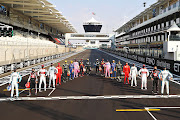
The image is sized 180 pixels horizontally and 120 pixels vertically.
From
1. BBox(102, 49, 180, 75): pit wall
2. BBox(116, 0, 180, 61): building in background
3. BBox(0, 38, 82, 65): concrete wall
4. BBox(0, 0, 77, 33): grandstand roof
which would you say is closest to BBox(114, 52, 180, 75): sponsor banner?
BBox(102, 49, 180, 75): pit wall

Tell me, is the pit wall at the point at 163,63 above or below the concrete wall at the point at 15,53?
below

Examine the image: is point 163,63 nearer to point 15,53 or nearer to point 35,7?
point 15,53

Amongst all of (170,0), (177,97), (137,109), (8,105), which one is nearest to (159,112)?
(137,109)

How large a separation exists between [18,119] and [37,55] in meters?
24.2

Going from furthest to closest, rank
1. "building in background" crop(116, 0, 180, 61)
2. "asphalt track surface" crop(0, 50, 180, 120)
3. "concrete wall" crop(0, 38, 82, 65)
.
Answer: "building in background" crop(116, 0, 180, 61)
"concrete wall" crop(0, 38, 82, 65)
"asphalt track surface" crop(0, 50, 180, 120)

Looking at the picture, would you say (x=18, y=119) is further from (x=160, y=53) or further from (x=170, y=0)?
(x=170, y=0)

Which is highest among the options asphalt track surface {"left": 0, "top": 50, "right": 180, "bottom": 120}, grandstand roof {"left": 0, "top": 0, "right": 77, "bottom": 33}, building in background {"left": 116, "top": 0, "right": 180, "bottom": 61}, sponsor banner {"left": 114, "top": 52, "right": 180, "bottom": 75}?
grandstand roof {"left": 0, "top": 0, "right": 77, "bottom": 33}

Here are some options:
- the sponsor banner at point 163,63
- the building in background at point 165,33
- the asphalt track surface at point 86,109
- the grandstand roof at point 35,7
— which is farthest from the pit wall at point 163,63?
the grandstand roof at point 35,7

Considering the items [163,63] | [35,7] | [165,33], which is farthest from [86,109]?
[35,7]

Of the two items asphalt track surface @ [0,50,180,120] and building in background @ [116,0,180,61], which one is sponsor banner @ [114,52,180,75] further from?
asphalt track surface @ [0,50,180,120]

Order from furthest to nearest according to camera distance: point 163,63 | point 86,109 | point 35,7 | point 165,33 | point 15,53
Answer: point 35,7
point 165,33
point 15,53
point 163,63
point 86,109

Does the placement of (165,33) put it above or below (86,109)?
above

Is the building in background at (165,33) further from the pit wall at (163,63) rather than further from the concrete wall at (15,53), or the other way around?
the concrete wall at (15,53)

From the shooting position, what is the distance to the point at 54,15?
51125 mm
